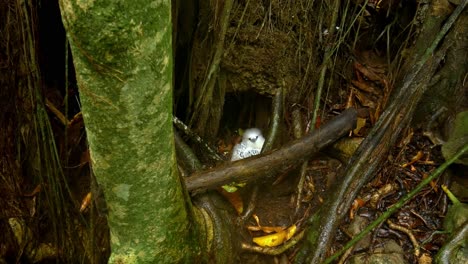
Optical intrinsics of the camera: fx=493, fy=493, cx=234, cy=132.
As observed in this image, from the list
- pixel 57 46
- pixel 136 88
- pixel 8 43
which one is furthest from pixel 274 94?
pixel 136 88

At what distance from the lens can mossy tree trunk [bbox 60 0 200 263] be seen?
150cm

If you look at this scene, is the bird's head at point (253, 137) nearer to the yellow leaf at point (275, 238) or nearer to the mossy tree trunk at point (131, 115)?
the yellow leaf at point (275, 238)

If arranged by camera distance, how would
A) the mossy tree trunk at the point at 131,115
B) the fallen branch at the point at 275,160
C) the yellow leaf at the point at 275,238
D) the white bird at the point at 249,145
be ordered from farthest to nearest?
1. the white bird at the point at 249,145
2. the yellow leaf at the point at 275,238
3. the fallen branch at the point at 275,160
4. the mossy tree trunk at the point at 131,115

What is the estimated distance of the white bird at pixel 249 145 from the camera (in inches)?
153

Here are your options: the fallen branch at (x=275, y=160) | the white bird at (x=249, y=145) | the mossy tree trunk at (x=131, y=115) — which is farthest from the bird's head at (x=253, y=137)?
the mossy tree trunk at (x=131, y=115)

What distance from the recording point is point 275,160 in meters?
3.35

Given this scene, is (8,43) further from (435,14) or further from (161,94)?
(435,14)

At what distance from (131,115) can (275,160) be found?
176 centimetres

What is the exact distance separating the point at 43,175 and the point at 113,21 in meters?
1.87

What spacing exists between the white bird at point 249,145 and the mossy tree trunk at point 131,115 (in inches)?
61.4

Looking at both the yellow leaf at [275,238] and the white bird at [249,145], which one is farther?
the white bird at [249,145]

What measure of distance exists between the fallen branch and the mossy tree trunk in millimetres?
758

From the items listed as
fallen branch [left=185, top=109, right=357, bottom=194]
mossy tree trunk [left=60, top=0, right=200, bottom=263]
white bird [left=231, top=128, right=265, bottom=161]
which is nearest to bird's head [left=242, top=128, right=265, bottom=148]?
white bird [left=231, top=128, right=265, bottom=161]

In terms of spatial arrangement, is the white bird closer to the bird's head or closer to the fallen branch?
the bird's head
